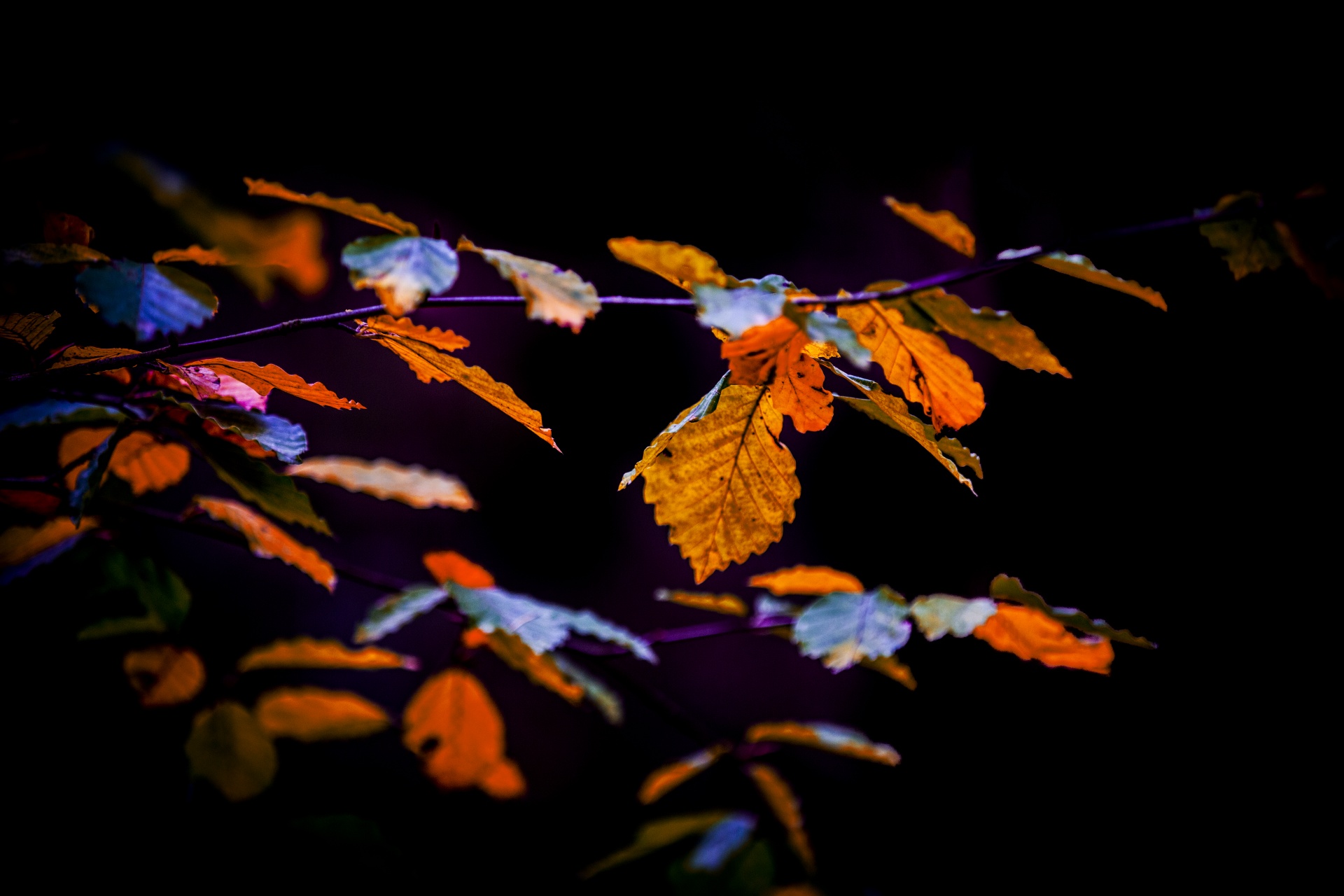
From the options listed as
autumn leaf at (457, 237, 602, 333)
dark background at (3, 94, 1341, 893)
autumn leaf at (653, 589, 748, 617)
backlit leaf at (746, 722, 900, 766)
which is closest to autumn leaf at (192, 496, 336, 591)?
dark background at (3, 94, 1341, 893)

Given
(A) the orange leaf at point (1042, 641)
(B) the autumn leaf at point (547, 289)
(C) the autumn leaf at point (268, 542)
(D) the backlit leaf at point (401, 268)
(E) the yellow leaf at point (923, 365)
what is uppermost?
(E) the yellow leaf at point (923, 365)

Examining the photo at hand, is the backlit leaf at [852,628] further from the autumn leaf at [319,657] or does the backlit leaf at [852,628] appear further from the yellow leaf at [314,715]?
the yellow leaf at [314,715]

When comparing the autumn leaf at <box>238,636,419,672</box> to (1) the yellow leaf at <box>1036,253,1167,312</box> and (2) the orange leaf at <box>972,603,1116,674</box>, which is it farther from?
(1) the yellow leaf at <box>1036,253,1167,312</box>

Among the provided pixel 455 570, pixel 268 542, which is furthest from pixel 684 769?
pixel 268 542

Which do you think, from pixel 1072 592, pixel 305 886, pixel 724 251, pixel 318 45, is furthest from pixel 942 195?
pixel 305 886

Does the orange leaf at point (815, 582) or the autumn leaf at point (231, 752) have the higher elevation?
the orange leaf at point (815, 582)

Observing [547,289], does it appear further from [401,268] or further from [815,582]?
[815,582]

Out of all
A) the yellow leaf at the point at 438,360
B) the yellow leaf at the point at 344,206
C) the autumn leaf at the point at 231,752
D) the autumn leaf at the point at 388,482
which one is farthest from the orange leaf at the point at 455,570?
the yellow leaf at the point at 344,206
